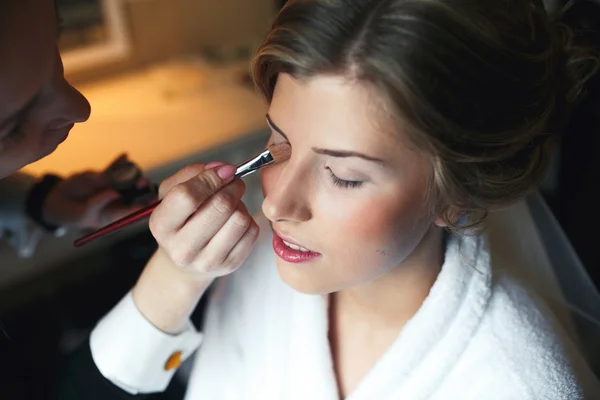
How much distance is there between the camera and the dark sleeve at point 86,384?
696 mm

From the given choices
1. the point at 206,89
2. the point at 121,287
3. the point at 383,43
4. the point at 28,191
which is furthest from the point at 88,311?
the point at 383,43

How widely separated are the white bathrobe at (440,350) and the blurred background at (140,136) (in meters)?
0.17

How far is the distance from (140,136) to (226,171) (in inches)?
26.1

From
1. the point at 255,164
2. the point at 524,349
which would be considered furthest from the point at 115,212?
→ the point at 524,349

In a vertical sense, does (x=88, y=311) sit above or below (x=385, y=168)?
below

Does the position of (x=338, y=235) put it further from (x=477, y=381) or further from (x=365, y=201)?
(x=477, y=381)

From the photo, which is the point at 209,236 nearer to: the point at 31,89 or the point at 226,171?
the point at 226,171

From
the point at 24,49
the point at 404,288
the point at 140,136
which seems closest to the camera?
the point at 24,49

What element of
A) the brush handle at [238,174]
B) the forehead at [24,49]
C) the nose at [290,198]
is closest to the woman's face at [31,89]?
the forehead at [24,49]

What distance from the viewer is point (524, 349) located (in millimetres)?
603

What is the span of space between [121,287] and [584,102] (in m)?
0.82

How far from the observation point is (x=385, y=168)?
519mm

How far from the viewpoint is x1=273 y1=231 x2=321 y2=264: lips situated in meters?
0.59

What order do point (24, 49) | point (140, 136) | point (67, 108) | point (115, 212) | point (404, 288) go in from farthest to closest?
point (140, 136), point (115, 212), point (404, 288), point (67, 108), point (24, 49)
